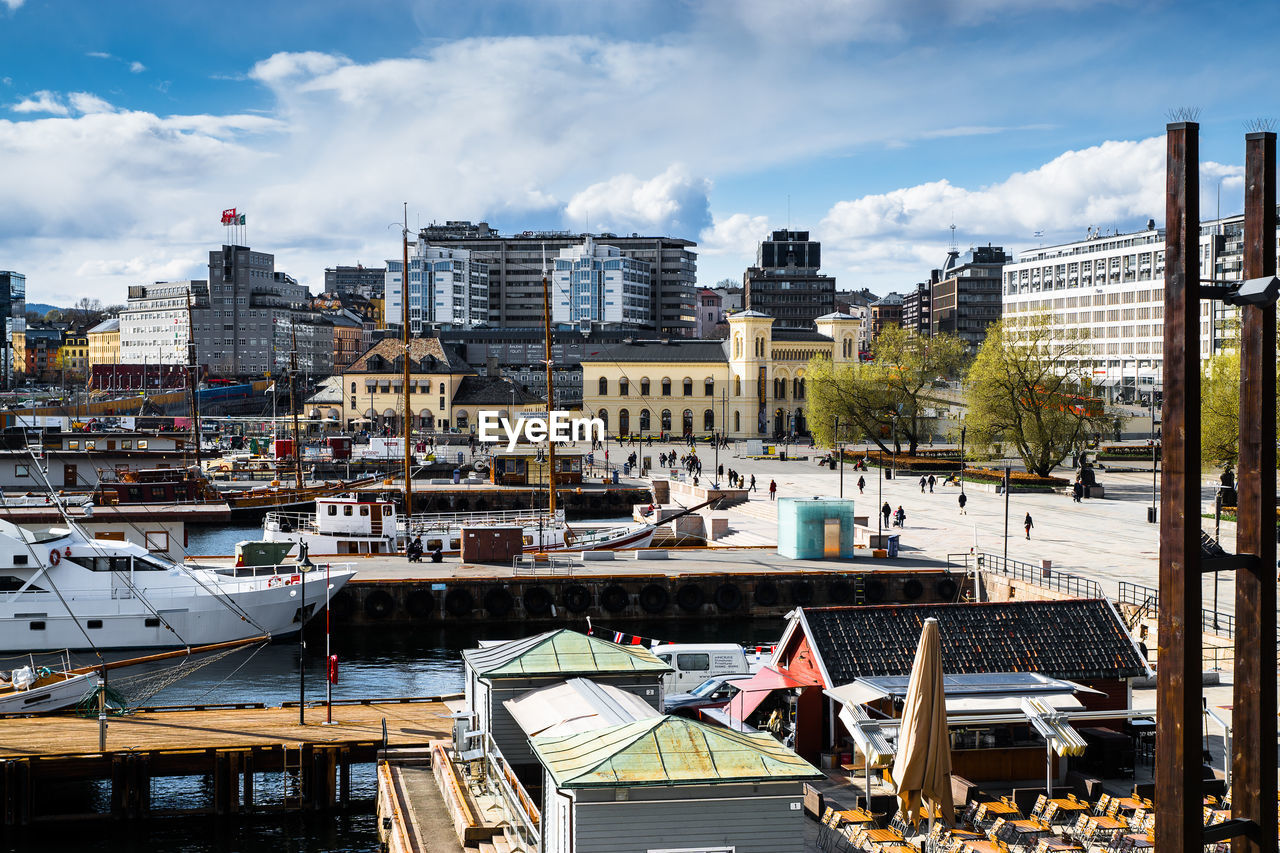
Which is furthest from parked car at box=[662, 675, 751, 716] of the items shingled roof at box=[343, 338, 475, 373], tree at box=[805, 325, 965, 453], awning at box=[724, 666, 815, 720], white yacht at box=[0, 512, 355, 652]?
shingled roof at box=[343, 338, 475, 373]

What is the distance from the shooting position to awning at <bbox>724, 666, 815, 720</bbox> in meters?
25.8

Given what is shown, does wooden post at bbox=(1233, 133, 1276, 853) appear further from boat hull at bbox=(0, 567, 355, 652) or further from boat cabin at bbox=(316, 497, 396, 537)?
boat cabin at bbox=(316, 497, 396, 537)

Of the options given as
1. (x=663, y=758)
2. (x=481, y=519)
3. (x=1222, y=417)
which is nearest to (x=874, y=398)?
(x=1222, y=417)

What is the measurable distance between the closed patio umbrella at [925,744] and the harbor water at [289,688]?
37.9 feet

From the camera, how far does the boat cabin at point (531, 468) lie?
92.5 meters

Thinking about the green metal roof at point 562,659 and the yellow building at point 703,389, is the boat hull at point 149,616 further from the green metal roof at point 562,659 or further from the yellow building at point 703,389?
the yellow building at point 703,389

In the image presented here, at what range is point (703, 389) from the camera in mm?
142875

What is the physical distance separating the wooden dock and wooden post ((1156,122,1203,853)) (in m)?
19.3

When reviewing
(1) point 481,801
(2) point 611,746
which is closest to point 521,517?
(1) point 481,801

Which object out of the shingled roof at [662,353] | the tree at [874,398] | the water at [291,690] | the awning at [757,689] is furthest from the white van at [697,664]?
the shingled roof at [662,353]

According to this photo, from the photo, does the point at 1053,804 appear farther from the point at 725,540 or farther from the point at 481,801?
the point at 725,540

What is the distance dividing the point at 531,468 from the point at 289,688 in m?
58.2

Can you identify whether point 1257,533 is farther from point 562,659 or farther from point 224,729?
point 224,729

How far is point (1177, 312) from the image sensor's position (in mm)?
8422
